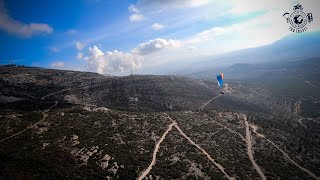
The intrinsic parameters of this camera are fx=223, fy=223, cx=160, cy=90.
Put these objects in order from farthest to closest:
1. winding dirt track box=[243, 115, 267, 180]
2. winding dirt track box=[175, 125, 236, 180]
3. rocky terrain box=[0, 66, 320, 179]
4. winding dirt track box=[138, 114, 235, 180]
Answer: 1. winding dirt track box=[243, 115, 267, 180]
2. winding dirt track box=[175, 125, 236, 180]
3. winding dirt track box=[138, 114, 235, 180]
4. rocky terrain box=[0, 66, 320, 179]

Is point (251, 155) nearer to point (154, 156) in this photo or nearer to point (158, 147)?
point (158, 147)

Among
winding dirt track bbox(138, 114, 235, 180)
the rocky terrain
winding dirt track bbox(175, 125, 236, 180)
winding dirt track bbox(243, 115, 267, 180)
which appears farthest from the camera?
winding dirt track bbox(243, 115, 267, 180)

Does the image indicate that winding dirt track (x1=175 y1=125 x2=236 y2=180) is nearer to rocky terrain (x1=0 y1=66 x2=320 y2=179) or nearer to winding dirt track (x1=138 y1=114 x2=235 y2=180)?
winding dirt track (x1=138 y1=114 x2=235 y2=180)

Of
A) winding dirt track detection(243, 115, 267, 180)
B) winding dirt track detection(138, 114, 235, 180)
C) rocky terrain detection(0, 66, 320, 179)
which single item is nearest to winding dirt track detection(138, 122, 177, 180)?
winding dirt track detection(138, 114, 235, 180)

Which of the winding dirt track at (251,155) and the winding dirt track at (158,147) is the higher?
the winding dirt track at (158,147)

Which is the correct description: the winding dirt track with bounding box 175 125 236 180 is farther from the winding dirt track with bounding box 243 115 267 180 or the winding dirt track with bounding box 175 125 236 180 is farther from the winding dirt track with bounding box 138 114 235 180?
the winding dirt track with bounding box 243 115 267 180

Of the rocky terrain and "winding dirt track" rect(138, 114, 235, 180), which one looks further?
"winding dirt track" rect(138, 114, 235, 180)

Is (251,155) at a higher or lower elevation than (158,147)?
lower

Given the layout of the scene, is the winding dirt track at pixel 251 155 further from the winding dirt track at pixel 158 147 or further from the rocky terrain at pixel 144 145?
the winding dirt track at pixel 158 147

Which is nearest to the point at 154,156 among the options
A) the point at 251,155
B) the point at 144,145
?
the point at 144,145

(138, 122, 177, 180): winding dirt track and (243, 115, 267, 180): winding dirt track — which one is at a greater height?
(138, 122, 177, 180): winding dirt track

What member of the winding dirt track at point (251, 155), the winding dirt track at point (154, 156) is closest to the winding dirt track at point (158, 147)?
the winding dirt track at point (154, 156)

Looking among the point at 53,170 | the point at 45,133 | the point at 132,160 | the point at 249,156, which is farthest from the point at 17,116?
the point at 249,156
